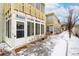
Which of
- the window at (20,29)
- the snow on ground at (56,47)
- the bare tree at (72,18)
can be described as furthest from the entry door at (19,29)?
the bare tree at (72,18)

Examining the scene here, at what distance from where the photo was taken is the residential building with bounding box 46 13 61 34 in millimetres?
1465

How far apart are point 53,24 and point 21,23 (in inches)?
11.9

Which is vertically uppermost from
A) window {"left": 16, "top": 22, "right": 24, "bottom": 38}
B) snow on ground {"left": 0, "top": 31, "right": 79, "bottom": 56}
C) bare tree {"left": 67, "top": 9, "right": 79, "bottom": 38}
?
bare tree {"left": 67, "top": 9, "right": 79, "bottom": 38}

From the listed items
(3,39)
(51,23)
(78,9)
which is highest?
(78,9)

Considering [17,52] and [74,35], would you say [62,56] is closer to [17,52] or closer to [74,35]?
[74,35]

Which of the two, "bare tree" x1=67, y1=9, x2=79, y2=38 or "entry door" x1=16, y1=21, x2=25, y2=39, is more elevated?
"bare tree" x1=67, y1=9, x2=79, y2=38

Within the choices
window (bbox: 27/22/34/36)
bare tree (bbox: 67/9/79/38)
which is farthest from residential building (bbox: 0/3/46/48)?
bare tree (bbox: 67/9/79/38)

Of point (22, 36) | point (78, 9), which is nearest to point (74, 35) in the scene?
point (78, 9)

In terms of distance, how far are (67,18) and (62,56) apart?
1.18 ft

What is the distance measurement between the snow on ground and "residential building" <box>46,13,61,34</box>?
6 centimetres

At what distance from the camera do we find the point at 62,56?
57.3 inches

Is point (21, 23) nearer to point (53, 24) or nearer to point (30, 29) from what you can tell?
point (30, 29)

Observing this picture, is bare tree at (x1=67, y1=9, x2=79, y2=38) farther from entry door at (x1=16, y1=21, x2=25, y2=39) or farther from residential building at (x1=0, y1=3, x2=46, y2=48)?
entry door at (x1=16, y1=21, x2=25, y2=39)

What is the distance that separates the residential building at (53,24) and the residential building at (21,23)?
0.14 feet
